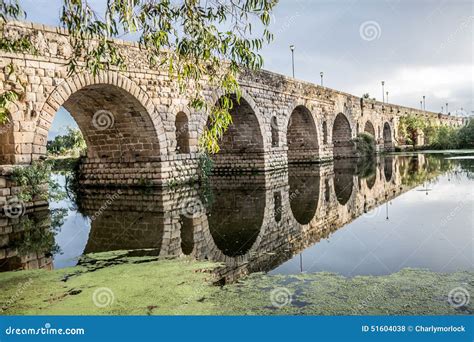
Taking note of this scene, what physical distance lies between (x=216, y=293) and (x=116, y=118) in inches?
390

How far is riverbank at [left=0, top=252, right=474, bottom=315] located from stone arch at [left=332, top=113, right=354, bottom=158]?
88.5 ft

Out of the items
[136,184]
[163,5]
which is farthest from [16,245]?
[136,184]

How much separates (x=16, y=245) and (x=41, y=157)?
146 inches

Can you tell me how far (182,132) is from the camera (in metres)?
14.1

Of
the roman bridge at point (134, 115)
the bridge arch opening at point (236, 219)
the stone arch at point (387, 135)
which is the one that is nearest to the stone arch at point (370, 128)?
the stone arch at point (387, 135)

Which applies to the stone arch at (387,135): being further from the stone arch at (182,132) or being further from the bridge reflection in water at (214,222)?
the stone arch at (182,132)

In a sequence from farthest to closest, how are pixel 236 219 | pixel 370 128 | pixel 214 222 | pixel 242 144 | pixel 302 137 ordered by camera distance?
pixel 370 128
pixel 302 137
pixel 242 144
pixel 236 219
pixel 214 222

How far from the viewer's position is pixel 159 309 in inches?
146

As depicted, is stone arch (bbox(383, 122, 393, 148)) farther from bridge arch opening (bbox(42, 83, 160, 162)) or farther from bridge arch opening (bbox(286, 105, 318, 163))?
bridge arch opening (bbox(42, 83, 160, 162))

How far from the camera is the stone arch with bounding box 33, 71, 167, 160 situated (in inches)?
465

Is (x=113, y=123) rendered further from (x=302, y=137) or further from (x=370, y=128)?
(x=370, y=128)

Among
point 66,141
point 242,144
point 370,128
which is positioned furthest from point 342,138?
point 66,141

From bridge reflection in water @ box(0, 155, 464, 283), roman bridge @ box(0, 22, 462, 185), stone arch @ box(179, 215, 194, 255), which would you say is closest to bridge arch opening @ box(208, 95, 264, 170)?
roman bridge @ box(0, 22, 462, 185)

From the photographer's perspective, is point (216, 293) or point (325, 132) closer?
point (216, 293)
